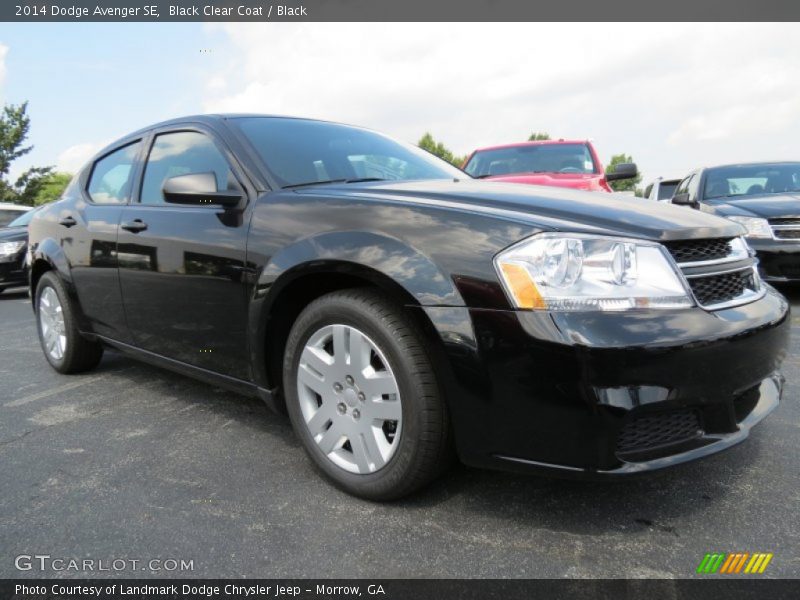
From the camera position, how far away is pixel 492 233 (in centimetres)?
171

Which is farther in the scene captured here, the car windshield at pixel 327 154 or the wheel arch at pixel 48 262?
the wheel arch at pixel 48 262

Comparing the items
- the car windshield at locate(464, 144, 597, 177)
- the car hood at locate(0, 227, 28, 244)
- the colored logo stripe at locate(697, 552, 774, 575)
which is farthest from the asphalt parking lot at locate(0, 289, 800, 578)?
the car hood at locate(0, 227, 28, 244)

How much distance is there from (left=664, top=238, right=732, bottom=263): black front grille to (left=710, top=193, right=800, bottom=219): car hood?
4017 mm

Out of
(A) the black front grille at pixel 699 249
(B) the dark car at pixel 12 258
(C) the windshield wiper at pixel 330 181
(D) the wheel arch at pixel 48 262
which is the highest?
(C) the windshield wiper at pixel 330 181

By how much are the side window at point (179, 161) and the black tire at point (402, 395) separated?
899mm

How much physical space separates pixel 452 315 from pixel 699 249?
0.85 metres

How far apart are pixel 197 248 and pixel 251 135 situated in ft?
1.90

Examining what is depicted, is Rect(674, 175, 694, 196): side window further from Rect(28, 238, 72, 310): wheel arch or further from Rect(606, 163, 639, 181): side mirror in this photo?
Rect(28, 238, 72, 310): wheel arch

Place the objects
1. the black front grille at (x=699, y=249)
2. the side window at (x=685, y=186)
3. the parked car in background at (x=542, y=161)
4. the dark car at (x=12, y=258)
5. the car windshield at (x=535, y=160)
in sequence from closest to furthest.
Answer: the black front grille at (x=699, y=249) < the parked car in background at (x=542, y=161) < the car windshield at (x=535, y=160) < the side window at (x=685, y=186) < the dark car at (x=12, y=258)

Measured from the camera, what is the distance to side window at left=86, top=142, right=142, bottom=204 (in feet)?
10.4

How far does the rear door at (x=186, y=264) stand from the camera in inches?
92.8

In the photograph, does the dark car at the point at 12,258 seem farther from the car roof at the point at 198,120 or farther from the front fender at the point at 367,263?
the front fender at the point at 367,263

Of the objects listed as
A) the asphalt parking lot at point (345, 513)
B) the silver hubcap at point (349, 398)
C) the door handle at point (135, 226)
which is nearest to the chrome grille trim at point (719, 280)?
the asphalt parking lot at point (345, 513)

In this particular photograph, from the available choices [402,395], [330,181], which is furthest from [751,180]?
[402,395]
